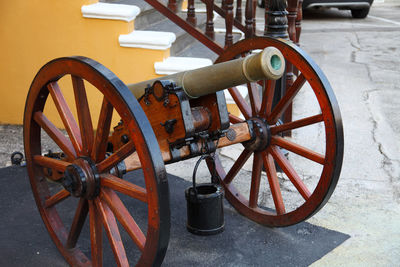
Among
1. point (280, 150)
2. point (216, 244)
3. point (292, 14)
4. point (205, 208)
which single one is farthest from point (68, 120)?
point (292, 14)

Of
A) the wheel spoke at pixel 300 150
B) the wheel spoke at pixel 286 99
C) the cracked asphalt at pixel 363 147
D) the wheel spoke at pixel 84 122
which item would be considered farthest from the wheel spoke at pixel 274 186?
the wheel spoke at pixel 84 122

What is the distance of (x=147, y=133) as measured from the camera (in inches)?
78.4

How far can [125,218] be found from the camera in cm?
Answer: 218

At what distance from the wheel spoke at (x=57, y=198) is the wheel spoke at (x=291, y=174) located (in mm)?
1129

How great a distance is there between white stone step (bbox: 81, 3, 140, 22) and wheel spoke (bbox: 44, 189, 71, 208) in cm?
193

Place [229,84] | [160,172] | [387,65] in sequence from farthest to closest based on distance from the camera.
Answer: [387,65] → [229,84] → [160,172]

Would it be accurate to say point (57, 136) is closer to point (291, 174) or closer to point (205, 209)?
point (205, 209)

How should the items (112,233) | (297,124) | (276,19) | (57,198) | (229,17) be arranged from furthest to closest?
(229,17), (276,19), (297,124), (57,198), (112,233)

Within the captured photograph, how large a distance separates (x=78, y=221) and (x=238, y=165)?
1.06 m

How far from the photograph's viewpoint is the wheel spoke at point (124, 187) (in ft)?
6.83

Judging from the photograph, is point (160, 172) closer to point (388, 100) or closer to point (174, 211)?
point (174, 211)

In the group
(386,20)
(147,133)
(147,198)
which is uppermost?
(147,133)

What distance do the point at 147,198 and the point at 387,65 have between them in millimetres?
5557

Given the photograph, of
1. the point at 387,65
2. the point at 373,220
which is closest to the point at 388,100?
the point at 387,65
